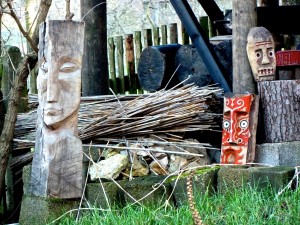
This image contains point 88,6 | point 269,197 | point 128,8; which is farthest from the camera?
point 128,8

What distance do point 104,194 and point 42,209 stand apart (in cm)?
50

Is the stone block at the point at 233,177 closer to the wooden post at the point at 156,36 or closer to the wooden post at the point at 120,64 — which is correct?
the wooden post at the point at 120,64

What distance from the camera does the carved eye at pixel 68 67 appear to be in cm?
606

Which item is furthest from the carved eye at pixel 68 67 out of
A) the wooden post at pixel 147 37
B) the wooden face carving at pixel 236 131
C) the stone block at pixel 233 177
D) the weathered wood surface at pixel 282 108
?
the wooden post at pixel 147 37

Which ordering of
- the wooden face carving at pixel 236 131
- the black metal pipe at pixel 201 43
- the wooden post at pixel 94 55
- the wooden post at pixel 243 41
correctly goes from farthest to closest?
the wooden post at pixel 94 55 < the black metal pipe at pixel 201 43 < the wooden post at pixel 243 41 < the wooden face carving at pixel 236 131

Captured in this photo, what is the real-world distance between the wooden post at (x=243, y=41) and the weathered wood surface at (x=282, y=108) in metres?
0.32

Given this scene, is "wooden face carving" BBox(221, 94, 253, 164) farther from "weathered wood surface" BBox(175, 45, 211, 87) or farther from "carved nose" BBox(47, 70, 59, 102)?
"weathered wood surface" BBox(175, 45, 211, 87)

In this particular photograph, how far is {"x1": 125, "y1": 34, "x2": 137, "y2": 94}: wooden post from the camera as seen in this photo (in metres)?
11.6

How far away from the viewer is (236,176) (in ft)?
19.7

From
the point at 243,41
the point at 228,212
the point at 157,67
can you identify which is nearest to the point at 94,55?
the point at 157,67

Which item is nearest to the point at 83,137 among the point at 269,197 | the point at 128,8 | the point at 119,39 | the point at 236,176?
the point at 236,176

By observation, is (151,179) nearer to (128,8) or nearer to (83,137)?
(83,137)

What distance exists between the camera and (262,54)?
698 centimetres

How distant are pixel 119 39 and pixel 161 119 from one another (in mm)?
5356
